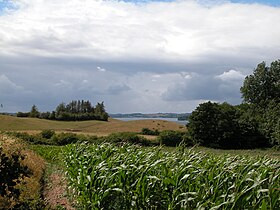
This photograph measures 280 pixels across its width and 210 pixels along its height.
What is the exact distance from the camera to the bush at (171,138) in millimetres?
41844

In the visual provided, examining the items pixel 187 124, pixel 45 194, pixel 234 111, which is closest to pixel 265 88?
pixel 234 111

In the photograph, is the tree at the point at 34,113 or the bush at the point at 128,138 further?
the tree at the point at 34,113

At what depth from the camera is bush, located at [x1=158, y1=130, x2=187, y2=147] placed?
137 ft

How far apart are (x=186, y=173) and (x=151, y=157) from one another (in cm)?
171

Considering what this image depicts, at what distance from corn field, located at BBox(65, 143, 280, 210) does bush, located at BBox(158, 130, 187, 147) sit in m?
33.9

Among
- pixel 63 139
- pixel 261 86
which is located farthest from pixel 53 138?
pixel 261 86

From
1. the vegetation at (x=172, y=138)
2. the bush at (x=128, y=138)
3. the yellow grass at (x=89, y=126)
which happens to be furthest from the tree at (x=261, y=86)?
the bush at (x=128, y=138)

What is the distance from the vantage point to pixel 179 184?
5621 millimetres

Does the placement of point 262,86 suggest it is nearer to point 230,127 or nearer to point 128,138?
point 230,127

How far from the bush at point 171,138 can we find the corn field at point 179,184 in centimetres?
3391

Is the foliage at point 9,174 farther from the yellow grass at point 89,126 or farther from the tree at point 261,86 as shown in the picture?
the tree at point 261,86

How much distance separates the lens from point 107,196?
6824 mm

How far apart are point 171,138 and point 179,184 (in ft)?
121

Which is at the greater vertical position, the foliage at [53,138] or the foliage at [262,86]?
the foliage at [262,86]
